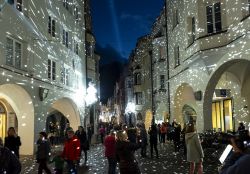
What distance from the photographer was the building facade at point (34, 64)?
60.1ft

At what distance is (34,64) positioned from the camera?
69.0 ft

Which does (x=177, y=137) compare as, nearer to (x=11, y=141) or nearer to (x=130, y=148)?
(x=11, y=141)

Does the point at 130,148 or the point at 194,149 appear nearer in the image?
the point at 130,148

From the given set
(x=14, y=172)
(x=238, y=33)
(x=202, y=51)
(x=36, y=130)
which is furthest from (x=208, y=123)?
(x=14, y=172)

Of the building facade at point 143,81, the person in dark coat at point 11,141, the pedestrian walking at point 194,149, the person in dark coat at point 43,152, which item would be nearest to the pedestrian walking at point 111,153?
the person in dark coat at point 43,152

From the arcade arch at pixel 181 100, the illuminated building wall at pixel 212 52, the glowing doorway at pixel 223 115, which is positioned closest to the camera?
the illuminated building wall at pixel 212 52

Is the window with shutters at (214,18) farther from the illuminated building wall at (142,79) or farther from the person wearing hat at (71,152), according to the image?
the illuminated building wall at (142,79)

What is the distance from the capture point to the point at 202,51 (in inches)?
755

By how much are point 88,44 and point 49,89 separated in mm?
13790

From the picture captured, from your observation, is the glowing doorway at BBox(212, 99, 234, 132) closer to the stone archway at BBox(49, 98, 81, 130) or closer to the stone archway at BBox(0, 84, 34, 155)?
the stone archway at BBox(49, 98, 81, 130)

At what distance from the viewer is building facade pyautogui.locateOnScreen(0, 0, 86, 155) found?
721 inches

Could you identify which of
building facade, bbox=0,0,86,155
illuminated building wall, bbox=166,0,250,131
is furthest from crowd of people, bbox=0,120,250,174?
building facade, bbox=0,0,86,155

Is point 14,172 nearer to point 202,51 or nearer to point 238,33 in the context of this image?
point 238,33

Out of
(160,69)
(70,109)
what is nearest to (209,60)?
(70,109)
